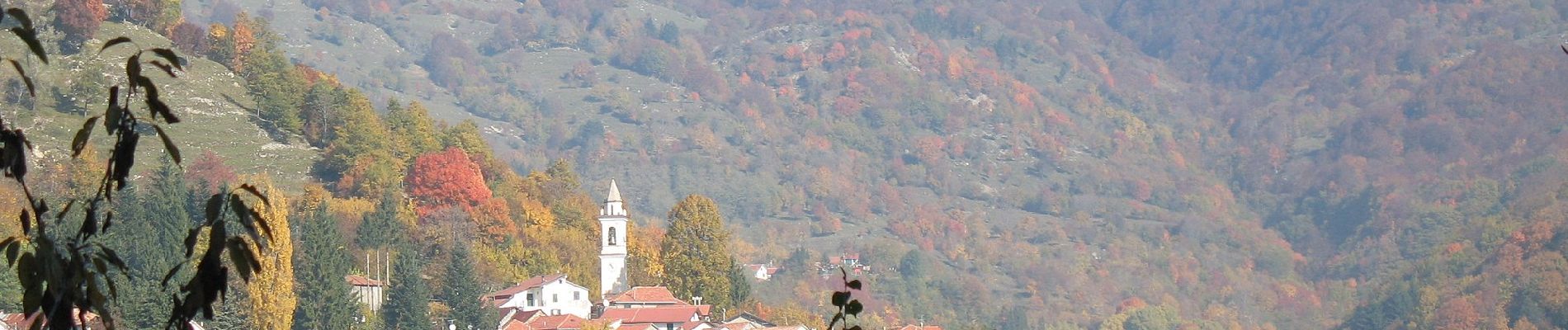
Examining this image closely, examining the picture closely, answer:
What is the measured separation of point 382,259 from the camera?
77375 mm

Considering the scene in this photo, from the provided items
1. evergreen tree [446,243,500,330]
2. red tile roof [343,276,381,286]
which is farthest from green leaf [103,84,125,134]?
red tile roof [343,276,381,286]

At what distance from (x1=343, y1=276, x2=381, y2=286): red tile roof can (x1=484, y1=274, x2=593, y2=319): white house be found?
3.30 m

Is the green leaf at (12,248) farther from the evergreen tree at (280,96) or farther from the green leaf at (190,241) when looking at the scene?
the evergreen tree at (280,96)

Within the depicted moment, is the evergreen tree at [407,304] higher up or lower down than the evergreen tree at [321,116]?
higher up

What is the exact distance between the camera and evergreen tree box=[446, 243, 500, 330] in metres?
68.1

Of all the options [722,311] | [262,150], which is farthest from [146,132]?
[722,311]

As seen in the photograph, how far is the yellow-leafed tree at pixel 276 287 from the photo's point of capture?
61469mm

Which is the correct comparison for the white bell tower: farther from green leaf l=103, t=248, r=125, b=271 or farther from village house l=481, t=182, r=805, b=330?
green leaf l=103, t=248, r=125, b=271

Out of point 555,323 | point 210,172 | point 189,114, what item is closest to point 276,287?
point 555,323

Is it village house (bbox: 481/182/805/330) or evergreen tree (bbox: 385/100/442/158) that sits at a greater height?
village house (bbox: 481/182/805/330)

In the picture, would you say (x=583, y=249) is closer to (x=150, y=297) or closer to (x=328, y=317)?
(x=328, y=317)

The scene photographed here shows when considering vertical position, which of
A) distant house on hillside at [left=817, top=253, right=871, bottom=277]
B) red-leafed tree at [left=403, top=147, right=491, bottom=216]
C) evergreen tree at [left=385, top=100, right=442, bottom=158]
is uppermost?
red-leafed tree at [left=403, top=147, right=491, bottom=216]

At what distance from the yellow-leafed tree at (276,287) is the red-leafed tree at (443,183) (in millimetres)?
22350

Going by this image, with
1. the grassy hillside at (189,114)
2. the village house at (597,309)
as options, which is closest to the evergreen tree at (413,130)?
the grassy hillside at (189,114)
